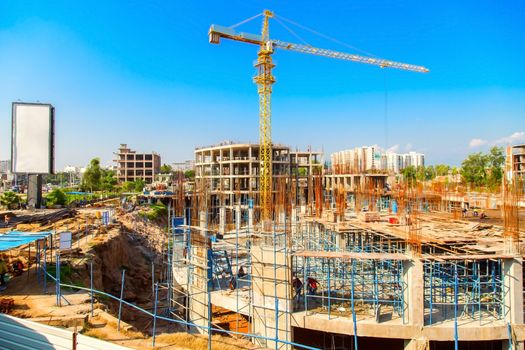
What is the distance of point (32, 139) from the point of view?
28172 millimetres

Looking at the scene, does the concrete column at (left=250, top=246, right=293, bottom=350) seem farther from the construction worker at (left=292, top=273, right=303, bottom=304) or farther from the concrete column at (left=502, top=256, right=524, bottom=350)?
the concrete column at (left=502, top=256, right=524, bottom=350)

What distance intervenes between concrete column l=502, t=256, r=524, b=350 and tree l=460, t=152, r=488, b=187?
39.7m

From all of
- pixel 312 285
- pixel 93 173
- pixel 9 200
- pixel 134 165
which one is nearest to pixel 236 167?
pixel 93 173

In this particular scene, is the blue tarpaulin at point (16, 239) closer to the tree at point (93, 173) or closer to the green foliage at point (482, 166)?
the tree at point (93, 173)

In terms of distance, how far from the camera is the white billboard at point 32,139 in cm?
2758

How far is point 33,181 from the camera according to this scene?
93.5 feet

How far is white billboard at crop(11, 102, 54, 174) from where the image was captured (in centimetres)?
2758

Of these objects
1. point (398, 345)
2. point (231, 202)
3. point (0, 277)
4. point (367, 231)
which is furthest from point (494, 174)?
point (0, 277)

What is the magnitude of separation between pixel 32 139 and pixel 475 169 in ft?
165

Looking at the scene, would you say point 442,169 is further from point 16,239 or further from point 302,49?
point 16,239

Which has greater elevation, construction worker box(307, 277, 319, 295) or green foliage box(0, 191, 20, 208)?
green foliage box(0, 191, 20, 208)

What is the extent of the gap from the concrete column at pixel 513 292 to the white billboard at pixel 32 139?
102 ft

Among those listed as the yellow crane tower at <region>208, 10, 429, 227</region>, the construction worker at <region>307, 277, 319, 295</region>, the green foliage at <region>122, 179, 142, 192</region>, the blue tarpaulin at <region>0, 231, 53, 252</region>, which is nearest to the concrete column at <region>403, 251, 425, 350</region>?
the construction worker at <region>307, 277, 319, 295</region>

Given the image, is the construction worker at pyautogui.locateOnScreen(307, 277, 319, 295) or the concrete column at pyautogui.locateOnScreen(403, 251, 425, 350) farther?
the construction worker at pyautogui.locateOnScreen(307, 277, 319, 295)
